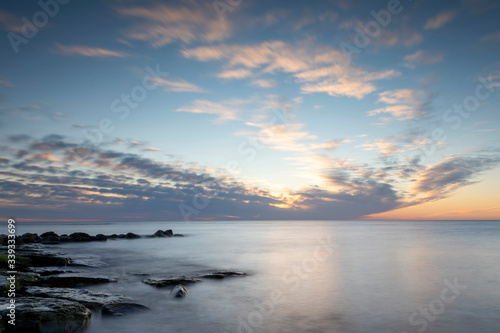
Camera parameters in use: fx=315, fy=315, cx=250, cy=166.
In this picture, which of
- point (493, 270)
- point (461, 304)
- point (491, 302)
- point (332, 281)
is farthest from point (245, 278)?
point (493, 270)

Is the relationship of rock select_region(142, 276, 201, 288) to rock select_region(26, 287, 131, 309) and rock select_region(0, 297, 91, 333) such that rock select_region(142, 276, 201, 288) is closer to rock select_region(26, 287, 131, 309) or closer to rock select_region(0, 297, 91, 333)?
rock select_region(26, 287, 131, 309)

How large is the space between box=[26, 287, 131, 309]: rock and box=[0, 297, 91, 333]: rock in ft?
6.08

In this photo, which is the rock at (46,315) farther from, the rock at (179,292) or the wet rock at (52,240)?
the wet rock at (52,240)

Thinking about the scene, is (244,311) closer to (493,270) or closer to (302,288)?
(302,288)

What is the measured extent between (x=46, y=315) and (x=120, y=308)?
3440 millimetres

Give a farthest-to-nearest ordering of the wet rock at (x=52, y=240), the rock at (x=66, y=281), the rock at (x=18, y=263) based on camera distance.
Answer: the wet rock at (x=52, y=240)
the rock at (x=18, y=263)
the rock at (x=66, y=281)

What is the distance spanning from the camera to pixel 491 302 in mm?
16375

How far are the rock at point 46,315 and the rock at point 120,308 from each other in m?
1.19

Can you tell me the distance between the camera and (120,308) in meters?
13.3

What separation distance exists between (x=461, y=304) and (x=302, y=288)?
8427 mm

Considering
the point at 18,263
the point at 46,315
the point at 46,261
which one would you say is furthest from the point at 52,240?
the point at 46,315

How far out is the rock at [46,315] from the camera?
9.90 m

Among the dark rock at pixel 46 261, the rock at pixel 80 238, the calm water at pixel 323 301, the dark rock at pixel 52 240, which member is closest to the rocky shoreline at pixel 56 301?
the calm water at pixel 323 301

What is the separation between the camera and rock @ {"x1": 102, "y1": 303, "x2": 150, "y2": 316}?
1282cm
